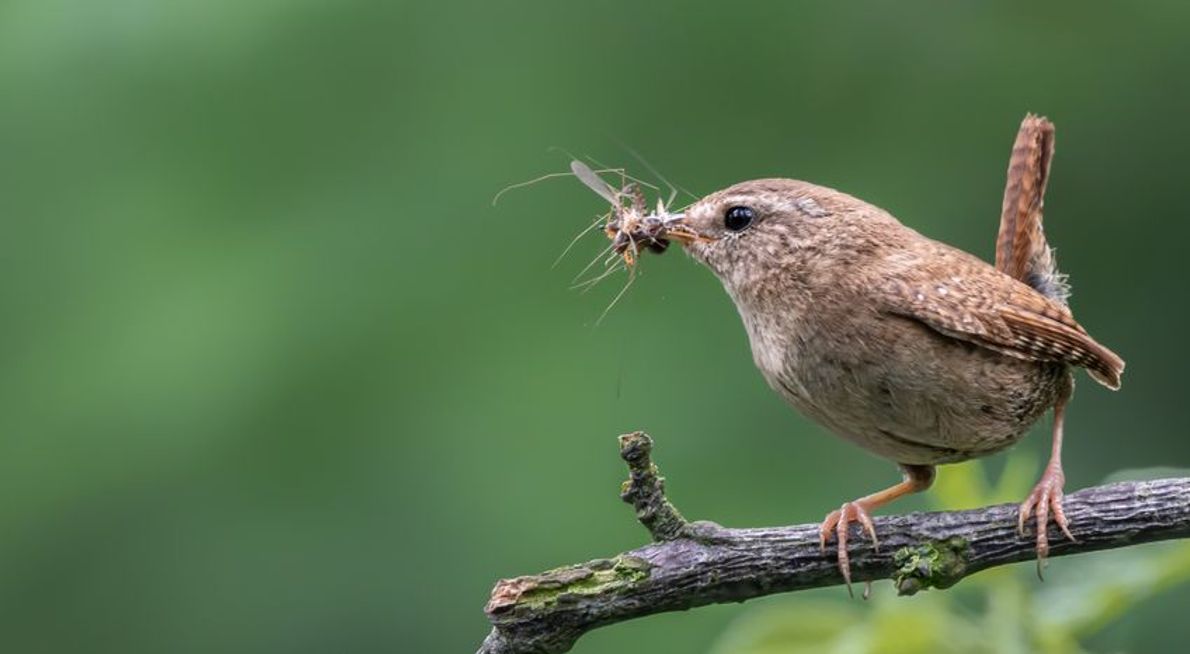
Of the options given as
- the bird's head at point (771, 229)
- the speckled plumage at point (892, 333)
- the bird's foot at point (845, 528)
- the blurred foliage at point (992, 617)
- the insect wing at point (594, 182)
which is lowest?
the blurred foliage at point (992, 617)

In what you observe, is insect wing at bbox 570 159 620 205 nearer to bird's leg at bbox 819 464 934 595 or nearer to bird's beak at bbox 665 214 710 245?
bird's beak at bbox 665 214 710 245

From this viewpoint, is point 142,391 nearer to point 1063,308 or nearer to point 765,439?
point 765,439

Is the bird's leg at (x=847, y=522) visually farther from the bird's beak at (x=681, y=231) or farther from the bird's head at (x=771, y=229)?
the bird's beak at (x=681, y=231)

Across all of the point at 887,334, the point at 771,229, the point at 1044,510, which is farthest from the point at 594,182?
the point at 1044,510

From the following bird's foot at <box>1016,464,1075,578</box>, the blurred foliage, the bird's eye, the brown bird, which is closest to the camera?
the blurred foliage

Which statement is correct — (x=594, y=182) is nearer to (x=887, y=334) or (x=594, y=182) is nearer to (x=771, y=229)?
(x=771, y=229)

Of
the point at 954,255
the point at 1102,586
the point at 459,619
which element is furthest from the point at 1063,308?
the point at 459,619

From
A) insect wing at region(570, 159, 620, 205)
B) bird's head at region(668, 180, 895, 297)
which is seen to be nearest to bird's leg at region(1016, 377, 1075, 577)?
bird's head at region(668, 180, 895, 297)

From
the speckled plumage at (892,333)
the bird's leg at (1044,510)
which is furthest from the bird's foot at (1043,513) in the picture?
the speckled plumage at (892,333)
